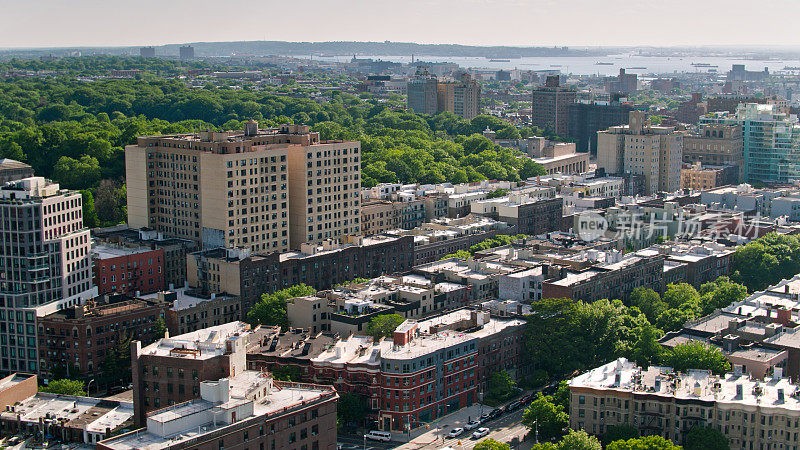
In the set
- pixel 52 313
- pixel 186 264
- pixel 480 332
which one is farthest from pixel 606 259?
pixel 52 313

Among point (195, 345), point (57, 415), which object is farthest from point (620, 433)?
point (57, 415)

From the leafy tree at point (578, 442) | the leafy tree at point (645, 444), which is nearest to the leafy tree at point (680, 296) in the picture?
the leafy tree at point (645, 444)

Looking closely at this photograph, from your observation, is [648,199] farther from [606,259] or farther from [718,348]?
[718,348]

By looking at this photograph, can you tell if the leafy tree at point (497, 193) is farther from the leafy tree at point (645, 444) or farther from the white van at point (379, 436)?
the leafy tree at point (645, 444)

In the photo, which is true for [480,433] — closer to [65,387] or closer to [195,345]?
[195,345]

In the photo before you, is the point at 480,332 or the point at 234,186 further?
the point at 234,186

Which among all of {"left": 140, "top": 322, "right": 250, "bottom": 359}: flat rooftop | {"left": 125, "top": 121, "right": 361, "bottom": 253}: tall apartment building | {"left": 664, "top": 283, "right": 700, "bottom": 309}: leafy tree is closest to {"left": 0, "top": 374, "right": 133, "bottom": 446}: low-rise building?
{"left": 140, "top": 322, "right": 250, "bottom": 359}: flat rooftop

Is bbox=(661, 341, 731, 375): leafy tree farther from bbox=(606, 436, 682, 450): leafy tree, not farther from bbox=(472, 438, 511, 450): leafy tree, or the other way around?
bbox=(472, 438, 511, 450): leafy tree
